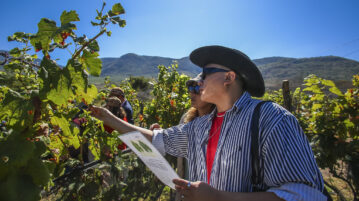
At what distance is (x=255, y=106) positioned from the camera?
1.34 metres

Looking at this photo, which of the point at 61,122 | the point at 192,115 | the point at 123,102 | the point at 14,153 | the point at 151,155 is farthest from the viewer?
the point at 123,102

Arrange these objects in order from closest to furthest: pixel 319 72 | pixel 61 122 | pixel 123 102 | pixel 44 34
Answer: pixel 44 34
pixel 61 122
pixel 123 102
pixel 319 72

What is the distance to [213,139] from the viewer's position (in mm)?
1588

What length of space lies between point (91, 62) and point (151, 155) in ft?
1.97

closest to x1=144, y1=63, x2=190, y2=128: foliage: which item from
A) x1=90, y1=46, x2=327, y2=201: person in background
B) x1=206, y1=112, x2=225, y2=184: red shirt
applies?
x1=90, y1=46, x2=327, y2=201: person in background

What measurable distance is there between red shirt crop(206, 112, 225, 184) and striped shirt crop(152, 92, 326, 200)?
4 centimetres

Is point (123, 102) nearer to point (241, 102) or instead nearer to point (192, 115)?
point (192, 115)

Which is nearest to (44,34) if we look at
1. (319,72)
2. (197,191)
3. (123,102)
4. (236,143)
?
(197,191)

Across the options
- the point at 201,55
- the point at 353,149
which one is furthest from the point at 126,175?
the point at 353,149

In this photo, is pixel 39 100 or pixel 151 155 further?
pixel 151 155

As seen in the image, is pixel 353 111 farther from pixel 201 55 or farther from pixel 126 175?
pixel 126 175

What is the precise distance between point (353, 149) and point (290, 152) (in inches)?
119

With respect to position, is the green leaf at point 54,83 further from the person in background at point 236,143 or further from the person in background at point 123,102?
the person in background at point 123,102

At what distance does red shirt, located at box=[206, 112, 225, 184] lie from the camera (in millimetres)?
1512
